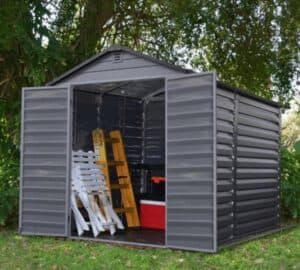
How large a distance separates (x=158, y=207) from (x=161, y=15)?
535 cm

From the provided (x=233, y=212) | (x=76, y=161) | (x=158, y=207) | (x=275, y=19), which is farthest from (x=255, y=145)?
(x=275, y=19)

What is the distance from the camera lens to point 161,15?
45.1 ft

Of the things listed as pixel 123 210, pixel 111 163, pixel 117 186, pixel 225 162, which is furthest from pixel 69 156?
pixel 225 162

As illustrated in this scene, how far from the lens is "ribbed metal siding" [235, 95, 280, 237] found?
841cm

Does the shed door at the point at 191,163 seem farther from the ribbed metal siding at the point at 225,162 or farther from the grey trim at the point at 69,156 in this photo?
the grey trim at the point at 69,156

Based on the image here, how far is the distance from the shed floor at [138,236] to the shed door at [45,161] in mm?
615

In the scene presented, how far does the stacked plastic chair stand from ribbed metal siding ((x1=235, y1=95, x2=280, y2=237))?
1968 mm

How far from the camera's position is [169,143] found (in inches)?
308

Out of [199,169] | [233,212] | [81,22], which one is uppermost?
[81,22]

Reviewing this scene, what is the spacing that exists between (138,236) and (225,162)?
74.0 inches

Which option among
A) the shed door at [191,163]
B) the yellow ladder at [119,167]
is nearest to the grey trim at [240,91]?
the shed door at [191,163]

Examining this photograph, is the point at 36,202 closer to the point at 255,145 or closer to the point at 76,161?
the point at 76,161

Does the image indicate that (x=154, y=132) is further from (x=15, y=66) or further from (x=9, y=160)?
(x=15, y=66)

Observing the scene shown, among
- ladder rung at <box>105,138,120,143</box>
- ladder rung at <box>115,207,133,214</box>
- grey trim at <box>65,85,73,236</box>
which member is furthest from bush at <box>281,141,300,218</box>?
grey trim at <box>65,85,73,236</box>
